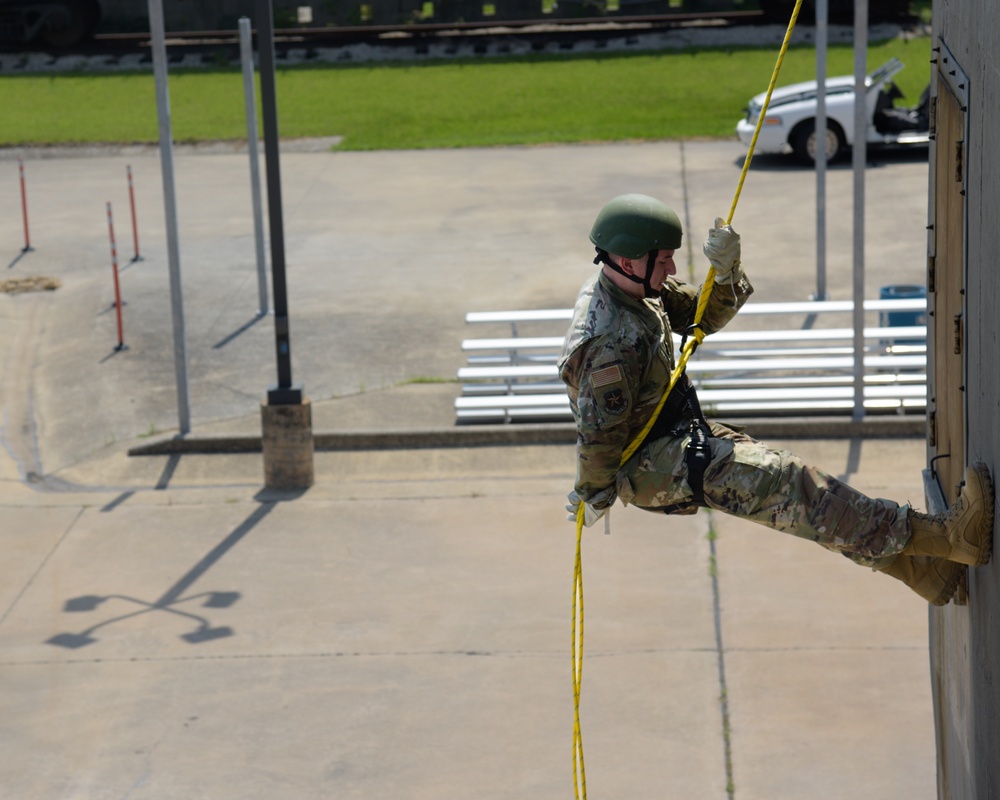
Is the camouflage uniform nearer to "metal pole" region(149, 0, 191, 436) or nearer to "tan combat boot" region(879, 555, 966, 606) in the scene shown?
"tan combat boot" region(879, 555, 966, 606)

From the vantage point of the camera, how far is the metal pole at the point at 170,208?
11312 millimetres

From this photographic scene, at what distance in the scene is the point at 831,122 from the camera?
21.0 m

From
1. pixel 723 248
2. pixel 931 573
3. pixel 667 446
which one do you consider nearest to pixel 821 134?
pixel 723 248

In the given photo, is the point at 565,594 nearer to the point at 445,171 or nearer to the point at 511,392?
the point at 511,392

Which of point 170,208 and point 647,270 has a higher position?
point 647,270

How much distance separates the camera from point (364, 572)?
9.54m

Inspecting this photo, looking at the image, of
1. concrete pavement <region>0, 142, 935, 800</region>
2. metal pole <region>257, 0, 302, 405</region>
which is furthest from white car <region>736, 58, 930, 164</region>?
metal pole <region>257, 0, 302, 405</region>

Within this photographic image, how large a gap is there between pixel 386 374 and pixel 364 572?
13.7 ft

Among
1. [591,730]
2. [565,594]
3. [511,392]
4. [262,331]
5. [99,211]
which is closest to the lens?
[591,730]

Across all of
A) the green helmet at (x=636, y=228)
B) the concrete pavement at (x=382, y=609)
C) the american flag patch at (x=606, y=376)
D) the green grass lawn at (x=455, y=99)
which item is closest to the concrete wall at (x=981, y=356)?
the green helmet at (x=636, y=228)

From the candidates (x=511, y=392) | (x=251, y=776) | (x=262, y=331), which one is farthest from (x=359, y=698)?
(x=262, y=331)

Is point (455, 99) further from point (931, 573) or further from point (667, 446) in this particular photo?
point (931, 573)

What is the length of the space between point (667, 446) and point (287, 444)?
604 cm

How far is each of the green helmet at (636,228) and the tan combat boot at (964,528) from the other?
1.24m
